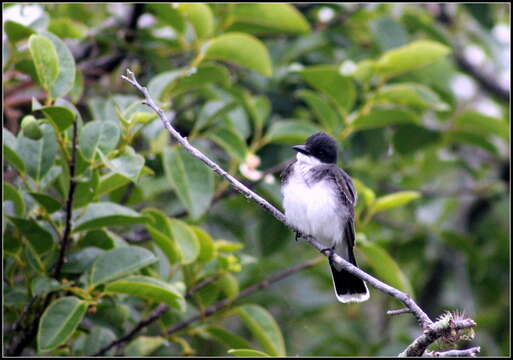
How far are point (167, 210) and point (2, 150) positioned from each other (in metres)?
1.78

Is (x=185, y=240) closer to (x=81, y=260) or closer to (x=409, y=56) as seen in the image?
(x=81, y=260)

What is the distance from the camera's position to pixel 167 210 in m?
4.79

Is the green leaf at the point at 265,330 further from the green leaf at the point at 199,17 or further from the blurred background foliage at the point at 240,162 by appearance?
the green leaf at the point at 199,17

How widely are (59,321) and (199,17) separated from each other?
6.06ft

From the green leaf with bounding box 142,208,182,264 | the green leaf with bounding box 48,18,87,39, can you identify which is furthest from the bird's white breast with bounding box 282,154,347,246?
the green leaf with bounding box 48,18,87,39

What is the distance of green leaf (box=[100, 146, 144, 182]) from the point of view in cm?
282

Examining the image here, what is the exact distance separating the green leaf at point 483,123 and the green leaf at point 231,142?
160 centimetres

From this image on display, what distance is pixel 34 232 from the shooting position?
311 cm

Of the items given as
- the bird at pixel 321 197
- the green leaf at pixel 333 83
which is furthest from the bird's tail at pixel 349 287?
the green leaf at pixel 333 83

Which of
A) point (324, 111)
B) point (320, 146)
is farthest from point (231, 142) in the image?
point (324, 111)

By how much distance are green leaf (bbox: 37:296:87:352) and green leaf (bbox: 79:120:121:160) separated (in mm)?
617

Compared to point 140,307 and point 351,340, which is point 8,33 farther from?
point 351,340

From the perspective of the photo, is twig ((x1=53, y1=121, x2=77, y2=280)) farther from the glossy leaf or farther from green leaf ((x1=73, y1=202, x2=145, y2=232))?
the glossy leaf

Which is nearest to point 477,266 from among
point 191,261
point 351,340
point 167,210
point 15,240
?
point 351,340
